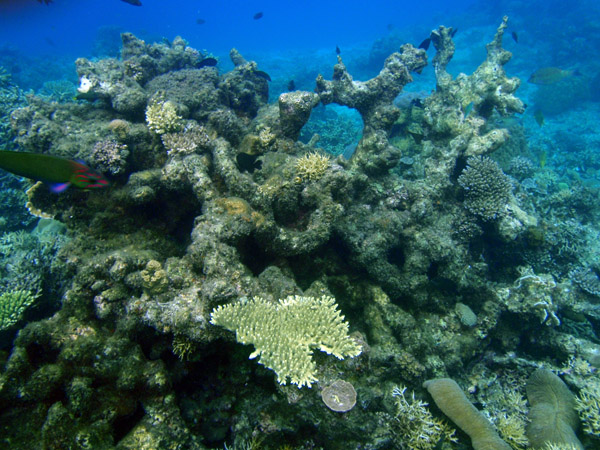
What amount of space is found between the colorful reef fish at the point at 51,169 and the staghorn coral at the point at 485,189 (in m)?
6.67

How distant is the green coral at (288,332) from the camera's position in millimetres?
2859

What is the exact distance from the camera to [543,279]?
218 inches

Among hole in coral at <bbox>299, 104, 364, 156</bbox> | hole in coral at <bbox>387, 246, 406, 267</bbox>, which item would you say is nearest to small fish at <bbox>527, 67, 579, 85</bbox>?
hole in coral at <bbox>299, 104, 364, 156</bbox>

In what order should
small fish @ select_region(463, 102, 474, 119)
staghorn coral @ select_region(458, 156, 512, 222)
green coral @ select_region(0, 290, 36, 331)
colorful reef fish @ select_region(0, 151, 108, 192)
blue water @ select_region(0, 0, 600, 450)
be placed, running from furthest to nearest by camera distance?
1. small fish @ select_region(463, 102, 474, 119)
2. staghorn coral @ select_region(458, 156, 512, 222)
3. green coral @ select_region(0, 290, 36, 331)
4. blue water @ select_region(0, 0, 600, 450)
5. colorful reef fish @ select_region(0, 151, 108, 192)

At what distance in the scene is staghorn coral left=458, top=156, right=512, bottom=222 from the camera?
6.05 metres

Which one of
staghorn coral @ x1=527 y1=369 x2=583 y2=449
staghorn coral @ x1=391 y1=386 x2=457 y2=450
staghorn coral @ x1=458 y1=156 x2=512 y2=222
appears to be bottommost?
staghorn coral @ x1=527 y1=369 x2=583 y2=449

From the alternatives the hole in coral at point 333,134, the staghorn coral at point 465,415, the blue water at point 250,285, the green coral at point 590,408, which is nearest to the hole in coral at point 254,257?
the blue water at point 250,285

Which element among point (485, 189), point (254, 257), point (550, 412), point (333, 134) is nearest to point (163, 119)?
point (254, 257)

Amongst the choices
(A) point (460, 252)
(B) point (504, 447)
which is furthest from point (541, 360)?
(B) point (504, 447)

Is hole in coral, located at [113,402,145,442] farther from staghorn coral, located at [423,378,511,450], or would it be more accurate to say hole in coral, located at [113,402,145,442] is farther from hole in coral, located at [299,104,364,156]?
hole in coral, located at [299,104,364,156]

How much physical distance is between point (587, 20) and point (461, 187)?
3798cm

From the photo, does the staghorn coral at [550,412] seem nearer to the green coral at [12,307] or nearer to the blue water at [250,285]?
the blue water at [250,285]

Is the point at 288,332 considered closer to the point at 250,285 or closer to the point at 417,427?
the point at 250,285

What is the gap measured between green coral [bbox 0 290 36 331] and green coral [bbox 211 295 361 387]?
302 centimetres
